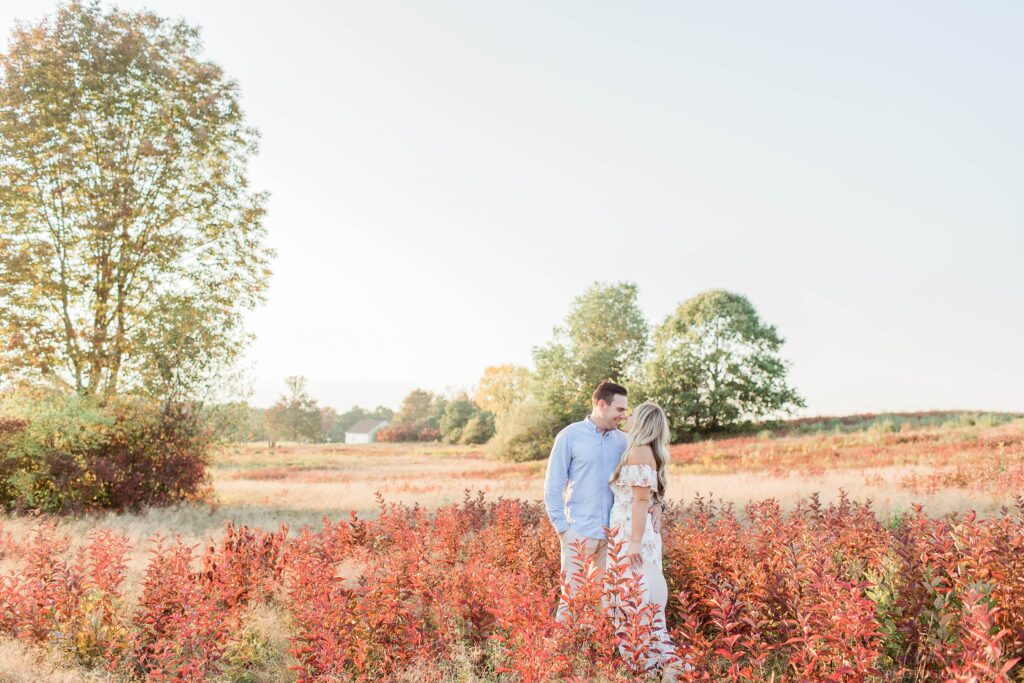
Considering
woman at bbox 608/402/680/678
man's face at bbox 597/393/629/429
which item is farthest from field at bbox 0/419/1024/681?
man's face at bbox 597/393/629/429

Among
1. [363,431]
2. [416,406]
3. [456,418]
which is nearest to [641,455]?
[456,418]

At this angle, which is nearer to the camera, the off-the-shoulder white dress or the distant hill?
the off-the-shoulder white dress

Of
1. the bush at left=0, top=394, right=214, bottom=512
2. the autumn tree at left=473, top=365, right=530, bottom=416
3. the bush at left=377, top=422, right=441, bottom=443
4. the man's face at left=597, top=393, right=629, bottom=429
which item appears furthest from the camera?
the bush at left=377, top=422, right=441, bottom=443

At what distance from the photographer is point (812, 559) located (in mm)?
5211

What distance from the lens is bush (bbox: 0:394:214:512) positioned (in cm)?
1612

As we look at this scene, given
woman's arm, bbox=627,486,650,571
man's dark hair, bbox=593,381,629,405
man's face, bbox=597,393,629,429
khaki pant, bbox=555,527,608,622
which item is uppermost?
man's dark hair, bbox=593,381,629,405

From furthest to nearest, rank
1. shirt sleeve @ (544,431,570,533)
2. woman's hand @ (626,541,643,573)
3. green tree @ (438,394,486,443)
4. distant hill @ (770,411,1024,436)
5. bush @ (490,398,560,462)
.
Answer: green tree @ (438,394,486,443) < bush @ (490,398,560,462) < distant hill @ (770,411,1024,436) < shirt sleeve @ (544,431,570,533) < woman's hand @ (626,541,643,573)

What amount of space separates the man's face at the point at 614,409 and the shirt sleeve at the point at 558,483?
1.26 ft

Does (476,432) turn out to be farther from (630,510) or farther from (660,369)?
(630,510)

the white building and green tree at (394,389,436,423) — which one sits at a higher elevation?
green tree at (394,389,436,423)

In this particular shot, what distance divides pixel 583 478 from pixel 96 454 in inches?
592

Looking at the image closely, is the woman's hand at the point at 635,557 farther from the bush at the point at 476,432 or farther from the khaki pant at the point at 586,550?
the bush at the point at 476,432

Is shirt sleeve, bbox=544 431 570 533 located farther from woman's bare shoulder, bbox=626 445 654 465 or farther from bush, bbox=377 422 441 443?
bush, bbox=377 422 441 443

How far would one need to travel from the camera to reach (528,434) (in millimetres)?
41688
